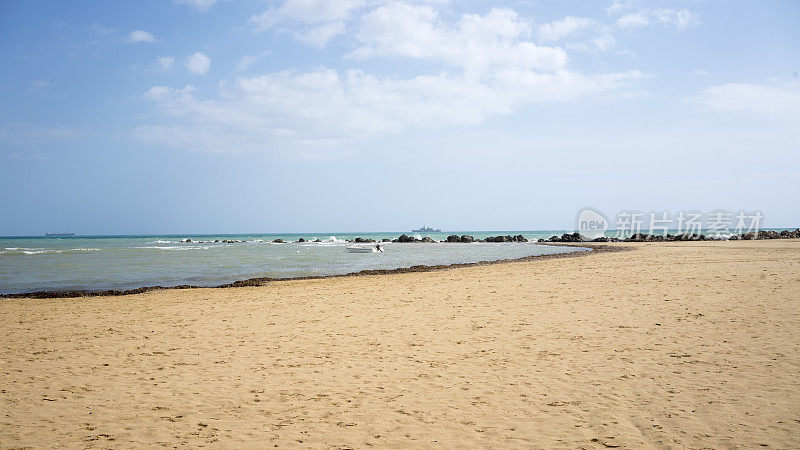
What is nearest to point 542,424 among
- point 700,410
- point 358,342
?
point 700,410

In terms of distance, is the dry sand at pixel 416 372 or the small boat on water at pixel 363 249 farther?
the small boat on water at pixel 363 249

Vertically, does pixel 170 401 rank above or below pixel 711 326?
below

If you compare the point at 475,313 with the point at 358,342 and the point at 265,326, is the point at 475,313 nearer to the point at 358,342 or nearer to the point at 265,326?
the point at 358,342

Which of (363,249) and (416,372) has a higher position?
(416,372)

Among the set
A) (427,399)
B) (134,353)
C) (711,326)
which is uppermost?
(711,326)

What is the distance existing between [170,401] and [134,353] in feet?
9.56

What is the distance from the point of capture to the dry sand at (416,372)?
4746 mm

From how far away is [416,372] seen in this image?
6.67 m

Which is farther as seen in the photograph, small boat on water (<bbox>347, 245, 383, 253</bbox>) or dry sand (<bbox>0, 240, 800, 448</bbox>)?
small boat on water (<bbox>347, 245, 383, 253</bbox>)

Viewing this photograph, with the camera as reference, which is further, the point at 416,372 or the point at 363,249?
the point at 363,249

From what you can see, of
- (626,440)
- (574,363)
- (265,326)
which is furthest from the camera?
(265,326)

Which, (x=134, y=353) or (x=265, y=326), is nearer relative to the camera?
(x=134, y=353)

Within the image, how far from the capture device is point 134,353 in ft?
26.3

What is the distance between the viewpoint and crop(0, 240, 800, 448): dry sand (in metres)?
4.75
